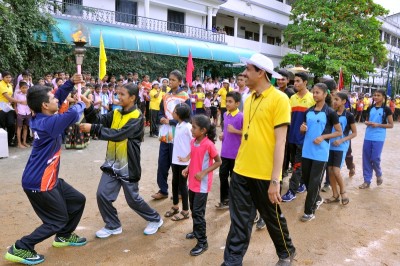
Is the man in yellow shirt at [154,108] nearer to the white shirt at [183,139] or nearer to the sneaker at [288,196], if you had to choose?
the sneaker at [288,196]

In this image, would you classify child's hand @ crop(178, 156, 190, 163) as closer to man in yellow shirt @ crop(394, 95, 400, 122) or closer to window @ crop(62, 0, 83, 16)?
window @ crop(62, 0, 83, 16)

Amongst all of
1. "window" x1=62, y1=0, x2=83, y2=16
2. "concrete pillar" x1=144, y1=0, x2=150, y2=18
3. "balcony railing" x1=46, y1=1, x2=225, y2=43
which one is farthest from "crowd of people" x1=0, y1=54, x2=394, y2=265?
"concrete pillar" x1=144, y1=0, x2=150, y2=18

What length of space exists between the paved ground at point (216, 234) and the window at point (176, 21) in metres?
18.1

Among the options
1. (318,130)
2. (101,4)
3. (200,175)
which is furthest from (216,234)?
(101,4)

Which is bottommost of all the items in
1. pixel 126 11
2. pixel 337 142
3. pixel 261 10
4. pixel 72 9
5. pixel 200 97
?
pixel 337 142

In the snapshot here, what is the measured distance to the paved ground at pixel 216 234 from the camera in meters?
3.83

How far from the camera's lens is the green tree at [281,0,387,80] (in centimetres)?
2453

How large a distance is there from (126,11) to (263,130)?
20150 mm

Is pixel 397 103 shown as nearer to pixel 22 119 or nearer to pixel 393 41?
pixel 22 119

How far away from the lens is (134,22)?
21.4 metres

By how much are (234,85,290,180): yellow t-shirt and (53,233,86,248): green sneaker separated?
1974 mm

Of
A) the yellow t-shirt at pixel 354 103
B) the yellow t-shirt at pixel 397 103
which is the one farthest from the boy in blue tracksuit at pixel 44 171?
the yellow t-shirt at pixel 397 103

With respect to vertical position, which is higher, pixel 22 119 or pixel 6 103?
pixel 6 103

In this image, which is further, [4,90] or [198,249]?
[4,90]
